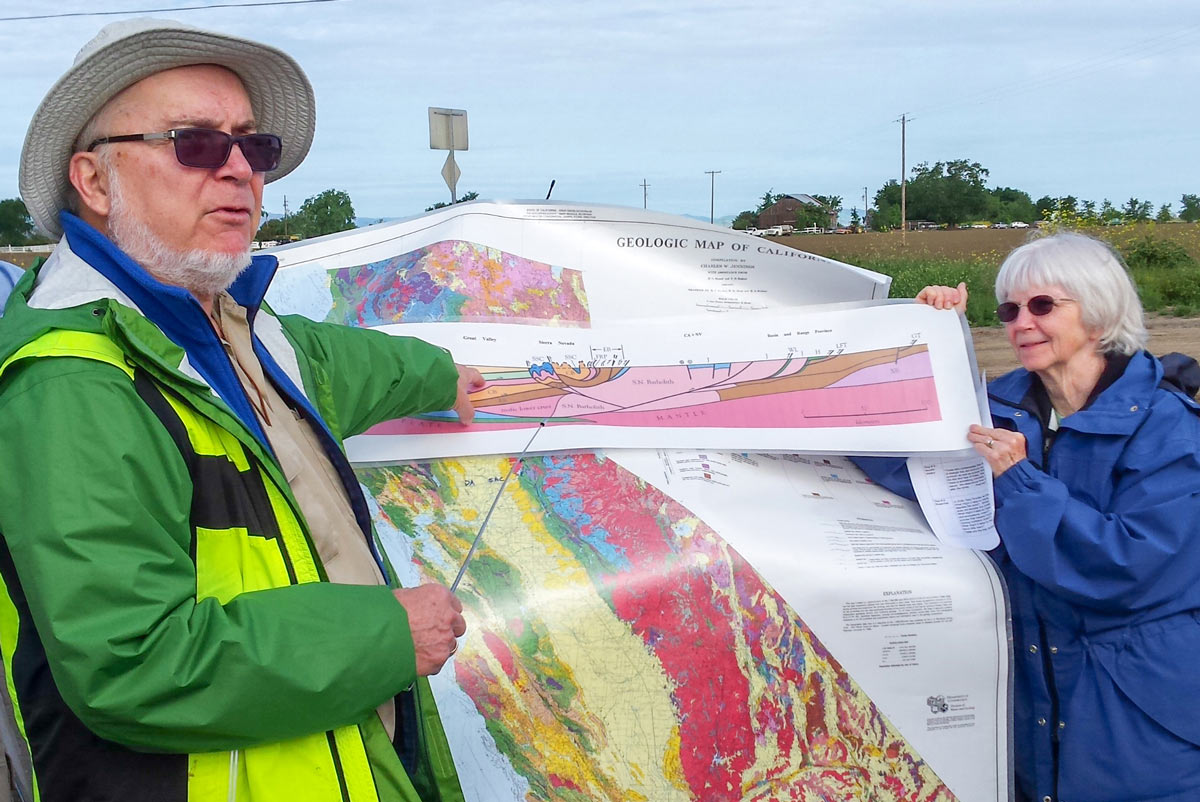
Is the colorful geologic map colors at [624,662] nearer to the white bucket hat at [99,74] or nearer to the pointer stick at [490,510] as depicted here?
the pointer stick at [490,510]

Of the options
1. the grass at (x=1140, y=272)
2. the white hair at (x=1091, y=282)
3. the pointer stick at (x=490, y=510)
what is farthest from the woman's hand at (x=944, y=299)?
the grass at (x=1140, y=272)

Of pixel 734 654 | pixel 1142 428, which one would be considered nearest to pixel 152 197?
pixel 734 654

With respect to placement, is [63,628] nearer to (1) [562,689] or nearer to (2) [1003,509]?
(1) [562,689]

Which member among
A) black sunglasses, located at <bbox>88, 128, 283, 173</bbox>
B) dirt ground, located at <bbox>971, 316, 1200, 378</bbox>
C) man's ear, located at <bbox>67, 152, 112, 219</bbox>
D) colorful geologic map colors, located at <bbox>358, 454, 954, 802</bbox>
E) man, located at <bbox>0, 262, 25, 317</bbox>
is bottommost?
dirt ground, located at <bbox>971, 316, 1200, 378</bbox>

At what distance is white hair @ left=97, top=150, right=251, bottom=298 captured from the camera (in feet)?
4.57

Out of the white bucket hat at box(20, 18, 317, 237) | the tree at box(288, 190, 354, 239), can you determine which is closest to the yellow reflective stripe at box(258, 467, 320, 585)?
the white bucket hat at box(20, 18, 317, 237)

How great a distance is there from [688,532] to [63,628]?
1031mm

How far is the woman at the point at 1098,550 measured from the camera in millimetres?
1858

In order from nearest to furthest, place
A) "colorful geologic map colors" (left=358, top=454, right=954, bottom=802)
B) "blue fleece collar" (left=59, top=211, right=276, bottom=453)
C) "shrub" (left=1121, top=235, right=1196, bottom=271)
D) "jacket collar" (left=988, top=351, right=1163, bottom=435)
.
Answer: "blue fleece collar" (left=59, top=211, right=276, bottom=453)
"colorful geologic map colors" (left=358, top=454, right=954, bottom=802)
"jacket collar" (left=988, top=351, right=1163, bottom=435)
"shrub" (left=1121, top=235, right=1196, bottom=271)

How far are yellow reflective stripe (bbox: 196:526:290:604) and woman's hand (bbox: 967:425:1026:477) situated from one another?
137 centimetres

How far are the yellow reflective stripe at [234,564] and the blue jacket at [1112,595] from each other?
4.46 ft

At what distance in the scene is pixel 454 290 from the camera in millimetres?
2107

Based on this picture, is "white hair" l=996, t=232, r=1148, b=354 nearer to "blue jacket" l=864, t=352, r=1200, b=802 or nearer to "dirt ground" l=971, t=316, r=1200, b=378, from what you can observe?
"blue jacket" l=864, t=352, r=1200, b=802

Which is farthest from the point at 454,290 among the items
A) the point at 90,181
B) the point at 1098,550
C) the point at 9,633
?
the point at 1098,550
